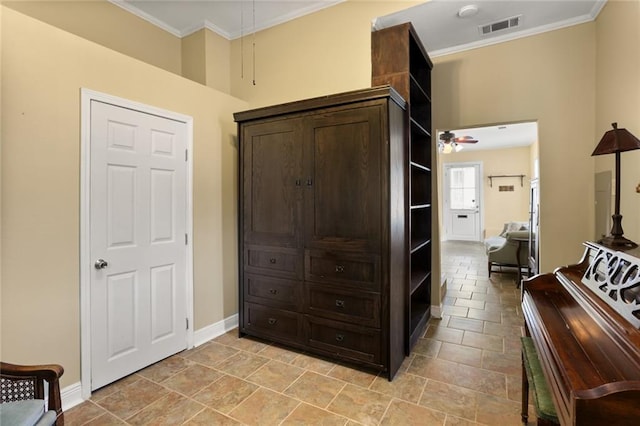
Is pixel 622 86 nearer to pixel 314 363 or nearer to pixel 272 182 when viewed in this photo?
pixel 272 182

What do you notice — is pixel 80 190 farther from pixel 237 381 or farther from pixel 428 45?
pixel 428 45

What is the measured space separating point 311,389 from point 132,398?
49.6 inches

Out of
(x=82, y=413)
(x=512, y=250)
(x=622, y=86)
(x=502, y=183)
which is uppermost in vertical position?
(x=622, y=86)

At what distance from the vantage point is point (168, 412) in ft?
6.84

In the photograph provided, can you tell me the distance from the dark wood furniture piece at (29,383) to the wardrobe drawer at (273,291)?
1.69 metres

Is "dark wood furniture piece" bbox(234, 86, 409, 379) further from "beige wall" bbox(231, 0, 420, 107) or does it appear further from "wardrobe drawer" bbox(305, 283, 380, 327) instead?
"beige wall" bbox(231, 0, 420, 107)

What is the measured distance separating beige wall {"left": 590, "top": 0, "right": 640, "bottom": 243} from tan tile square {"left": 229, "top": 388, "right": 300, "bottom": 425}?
8.98 ft

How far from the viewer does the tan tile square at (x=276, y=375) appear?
94.1 inches

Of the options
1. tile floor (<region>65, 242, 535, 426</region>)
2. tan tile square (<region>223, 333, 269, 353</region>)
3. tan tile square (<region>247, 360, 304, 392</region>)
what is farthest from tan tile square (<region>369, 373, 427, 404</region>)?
tan tile square (<region>223, 333, 269, 353</region>)

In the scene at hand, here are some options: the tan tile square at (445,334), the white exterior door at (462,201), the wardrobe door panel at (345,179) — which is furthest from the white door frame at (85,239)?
the white exterior door at (462,201)

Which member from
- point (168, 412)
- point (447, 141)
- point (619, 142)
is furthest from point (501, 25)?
point (168, 412)

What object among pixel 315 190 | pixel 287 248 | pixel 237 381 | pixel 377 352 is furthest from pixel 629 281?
pixel 237 381

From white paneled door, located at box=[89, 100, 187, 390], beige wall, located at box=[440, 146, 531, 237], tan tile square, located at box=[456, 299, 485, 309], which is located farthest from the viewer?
beige wall, located at box=[440, 146, 531, 237]

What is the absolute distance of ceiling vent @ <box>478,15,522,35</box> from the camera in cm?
305
